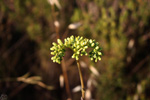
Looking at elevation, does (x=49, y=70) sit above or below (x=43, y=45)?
below

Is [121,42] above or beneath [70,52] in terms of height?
beneath

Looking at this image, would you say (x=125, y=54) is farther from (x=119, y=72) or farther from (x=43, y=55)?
(x=43, y=55)

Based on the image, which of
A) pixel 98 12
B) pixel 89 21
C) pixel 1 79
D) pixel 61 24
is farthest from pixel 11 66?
pixel 98 12

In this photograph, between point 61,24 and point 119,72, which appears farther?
point 61,24

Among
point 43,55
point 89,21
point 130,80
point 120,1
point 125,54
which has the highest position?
point 120,1

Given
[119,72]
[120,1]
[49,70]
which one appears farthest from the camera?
[49,70]

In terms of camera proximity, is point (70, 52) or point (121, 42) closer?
point (121, 42)

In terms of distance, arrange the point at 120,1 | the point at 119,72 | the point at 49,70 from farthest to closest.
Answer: the point at 49,70 → the point at 120,1 → the point at 119,72
